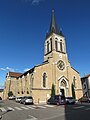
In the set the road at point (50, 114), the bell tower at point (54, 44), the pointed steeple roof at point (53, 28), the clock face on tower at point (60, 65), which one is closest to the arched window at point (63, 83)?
the clock face on tower at point (60, 65)

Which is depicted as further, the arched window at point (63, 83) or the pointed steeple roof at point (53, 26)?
the pointed steeple roof at point (53, 26)

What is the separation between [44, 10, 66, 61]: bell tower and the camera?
123ft

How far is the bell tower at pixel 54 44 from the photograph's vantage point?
37375mm

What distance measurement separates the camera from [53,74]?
34.3m

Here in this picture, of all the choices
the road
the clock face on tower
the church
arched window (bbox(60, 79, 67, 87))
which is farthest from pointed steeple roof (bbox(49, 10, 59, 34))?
the road

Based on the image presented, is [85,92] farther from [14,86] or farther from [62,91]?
[14,86]

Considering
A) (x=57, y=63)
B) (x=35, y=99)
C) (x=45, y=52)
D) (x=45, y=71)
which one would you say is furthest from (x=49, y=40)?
(x=35, y=99)

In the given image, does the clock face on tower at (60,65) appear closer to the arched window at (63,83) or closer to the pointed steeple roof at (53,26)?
the arched window at (63,83)

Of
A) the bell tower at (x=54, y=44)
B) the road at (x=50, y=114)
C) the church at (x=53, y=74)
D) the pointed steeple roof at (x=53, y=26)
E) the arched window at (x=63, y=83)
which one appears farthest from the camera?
the pointed steeple roof at (x=53, y=26)

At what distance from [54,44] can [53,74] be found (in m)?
9.02

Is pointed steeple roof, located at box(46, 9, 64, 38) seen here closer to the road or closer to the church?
the church

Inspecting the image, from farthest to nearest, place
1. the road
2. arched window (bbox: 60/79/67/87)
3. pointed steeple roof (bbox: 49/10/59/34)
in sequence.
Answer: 1. pointed steeple roof (bbox: 49/10/59/34)
2. arched window (bbox: 60/79/67/87)
3. the road

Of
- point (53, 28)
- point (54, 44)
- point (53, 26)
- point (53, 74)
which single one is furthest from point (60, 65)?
point (53, 26)

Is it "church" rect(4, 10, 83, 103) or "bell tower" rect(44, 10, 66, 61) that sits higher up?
"bell tower" rect(44, 10, 66, 61)
